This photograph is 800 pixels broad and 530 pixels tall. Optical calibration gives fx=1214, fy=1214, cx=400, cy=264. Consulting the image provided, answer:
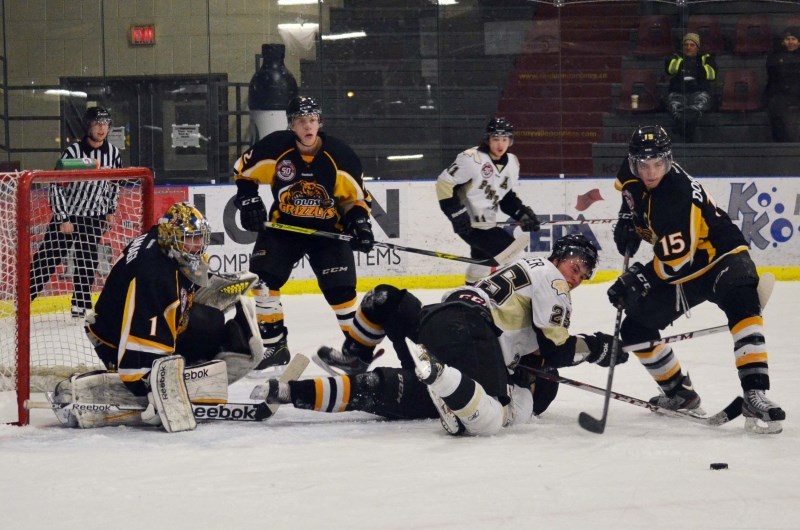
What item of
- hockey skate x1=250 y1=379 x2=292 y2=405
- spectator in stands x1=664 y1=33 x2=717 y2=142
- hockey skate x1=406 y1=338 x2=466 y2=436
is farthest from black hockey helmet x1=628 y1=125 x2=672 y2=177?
spectator in stands x1=664 y1=33 x2=717 y2=142

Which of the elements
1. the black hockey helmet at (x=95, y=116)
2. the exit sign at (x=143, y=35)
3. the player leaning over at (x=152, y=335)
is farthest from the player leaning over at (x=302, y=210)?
the exit sign at (x=143, y=35)

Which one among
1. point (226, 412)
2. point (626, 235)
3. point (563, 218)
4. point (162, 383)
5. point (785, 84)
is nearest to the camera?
point (162, 383)

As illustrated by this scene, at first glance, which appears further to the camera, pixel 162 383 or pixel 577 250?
pixel 577 250

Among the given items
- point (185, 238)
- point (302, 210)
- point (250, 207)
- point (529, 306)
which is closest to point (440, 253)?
point (302, 210)

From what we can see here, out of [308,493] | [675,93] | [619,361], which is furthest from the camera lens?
[675,93]

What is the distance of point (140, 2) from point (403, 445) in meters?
5.46

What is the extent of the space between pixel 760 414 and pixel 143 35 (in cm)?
562

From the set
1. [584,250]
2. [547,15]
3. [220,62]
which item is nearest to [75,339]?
[584,250]

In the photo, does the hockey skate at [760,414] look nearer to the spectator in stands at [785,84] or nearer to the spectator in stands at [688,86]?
the spectator in stands at [688,86]

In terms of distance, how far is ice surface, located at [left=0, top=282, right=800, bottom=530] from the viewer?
2822 mm

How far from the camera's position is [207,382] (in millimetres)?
3828

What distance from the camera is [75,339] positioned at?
5.05m

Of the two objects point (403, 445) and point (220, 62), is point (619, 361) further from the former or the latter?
point (220, 62)

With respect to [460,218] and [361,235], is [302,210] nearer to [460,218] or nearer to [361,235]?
[361,235]
